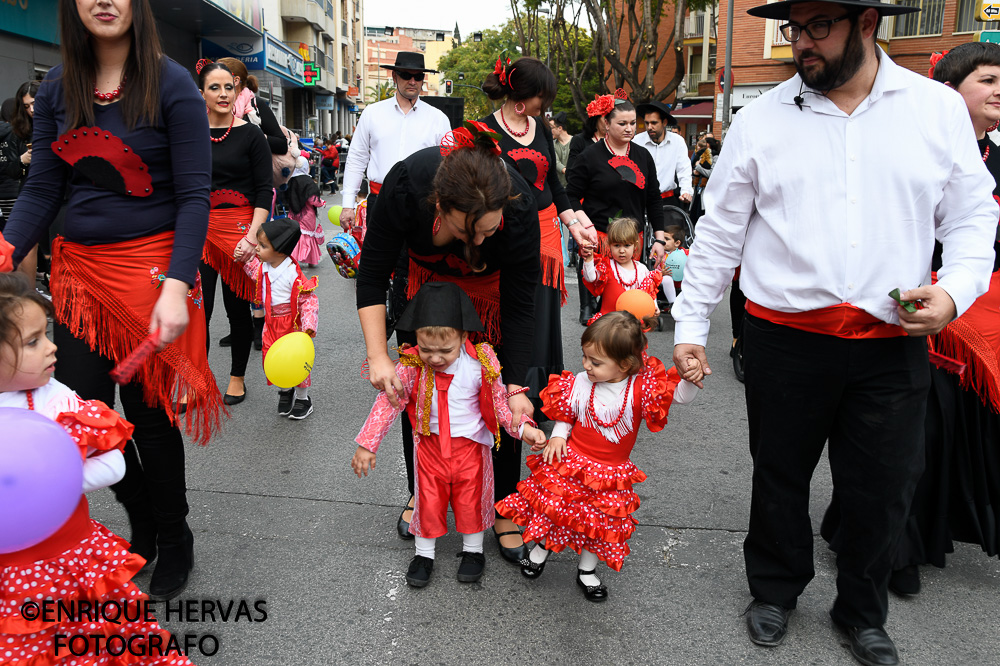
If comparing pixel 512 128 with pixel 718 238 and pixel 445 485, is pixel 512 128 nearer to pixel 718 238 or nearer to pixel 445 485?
A: pixel 718 238

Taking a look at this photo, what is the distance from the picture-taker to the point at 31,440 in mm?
1845

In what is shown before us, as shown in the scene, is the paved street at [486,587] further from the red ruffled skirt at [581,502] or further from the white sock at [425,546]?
the red ruffled skirt at [581,502]

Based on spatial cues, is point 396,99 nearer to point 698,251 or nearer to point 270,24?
point 698,251

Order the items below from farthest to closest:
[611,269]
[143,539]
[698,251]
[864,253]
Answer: [611,269]
[143,539]
[698,251]
[864,253]

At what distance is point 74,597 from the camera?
2.17 m

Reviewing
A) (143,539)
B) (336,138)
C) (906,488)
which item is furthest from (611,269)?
(336,138)

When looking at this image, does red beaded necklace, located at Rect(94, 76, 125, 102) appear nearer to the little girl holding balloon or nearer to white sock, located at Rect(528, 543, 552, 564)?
white sock, located at Rect(528, 543, 552, 564)

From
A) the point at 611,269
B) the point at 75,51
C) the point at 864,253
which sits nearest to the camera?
the point at 864,253

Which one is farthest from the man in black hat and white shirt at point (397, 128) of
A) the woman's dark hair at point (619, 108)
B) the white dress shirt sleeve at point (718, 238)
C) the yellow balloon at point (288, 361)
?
the white dress shirt sleeve at point (718, 238)

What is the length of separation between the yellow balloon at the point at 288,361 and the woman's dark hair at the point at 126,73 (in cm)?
200

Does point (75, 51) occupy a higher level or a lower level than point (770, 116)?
higher

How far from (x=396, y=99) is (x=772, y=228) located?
407 cm

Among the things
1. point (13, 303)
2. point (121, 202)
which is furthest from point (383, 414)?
point (13, 303)

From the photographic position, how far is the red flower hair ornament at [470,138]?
8.79 ft
